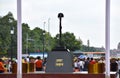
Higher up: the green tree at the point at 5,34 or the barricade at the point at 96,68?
the green tree at the point at 5,34

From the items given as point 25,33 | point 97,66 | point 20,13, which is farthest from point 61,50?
point 25,33

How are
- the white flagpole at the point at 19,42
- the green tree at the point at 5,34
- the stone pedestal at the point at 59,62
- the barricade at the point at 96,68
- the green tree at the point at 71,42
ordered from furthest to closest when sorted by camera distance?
the green tree at the point at 71,42 < the green tree at the point at 5,34 < the stone pedestal at the point at 59,62 < the barricade at the point at 96,68 < the white flagpole at the point at 19,42

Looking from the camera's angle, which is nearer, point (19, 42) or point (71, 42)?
point (19, 42)

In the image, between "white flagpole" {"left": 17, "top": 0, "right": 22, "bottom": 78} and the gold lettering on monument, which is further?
the gold lettering on monument

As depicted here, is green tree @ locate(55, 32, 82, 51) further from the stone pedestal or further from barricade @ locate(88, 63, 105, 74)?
barricade @ locate(88, 63, 105, 74)

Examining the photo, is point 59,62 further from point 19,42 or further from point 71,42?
point 71,42

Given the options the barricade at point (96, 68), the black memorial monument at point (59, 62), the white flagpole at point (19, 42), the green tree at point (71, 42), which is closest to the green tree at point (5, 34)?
the green tree at point (71, 42)

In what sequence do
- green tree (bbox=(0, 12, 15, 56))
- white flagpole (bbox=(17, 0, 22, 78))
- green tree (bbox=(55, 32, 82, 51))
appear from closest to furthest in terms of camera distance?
white flagpole (bbox=(17, 0, 22, 78)), green tree (bbox=(0, 12, 15, 56)), green tree (bbox=(55, 32, 82, 51))

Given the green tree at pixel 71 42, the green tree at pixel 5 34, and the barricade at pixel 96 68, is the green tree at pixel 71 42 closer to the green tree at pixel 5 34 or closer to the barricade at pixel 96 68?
the green tree at pixel 5 34

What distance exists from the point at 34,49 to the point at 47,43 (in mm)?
4253

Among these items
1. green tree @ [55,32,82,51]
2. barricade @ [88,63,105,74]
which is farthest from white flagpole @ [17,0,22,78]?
green tree @ [55,32,82,51]

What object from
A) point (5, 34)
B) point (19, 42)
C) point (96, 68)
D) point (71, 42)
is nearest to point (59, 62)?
point (96, 68)

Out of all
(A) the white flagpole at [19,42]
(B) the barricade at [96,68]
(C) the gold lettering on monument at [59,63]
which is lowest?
(B) the barricade at [96,68]

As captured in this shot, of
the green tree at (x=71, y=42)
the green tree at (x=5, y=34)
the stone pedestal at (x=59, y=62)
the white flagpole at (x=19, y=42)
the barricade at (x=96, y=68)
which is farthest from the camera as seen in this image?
the green tree at (x=71, y=42)
